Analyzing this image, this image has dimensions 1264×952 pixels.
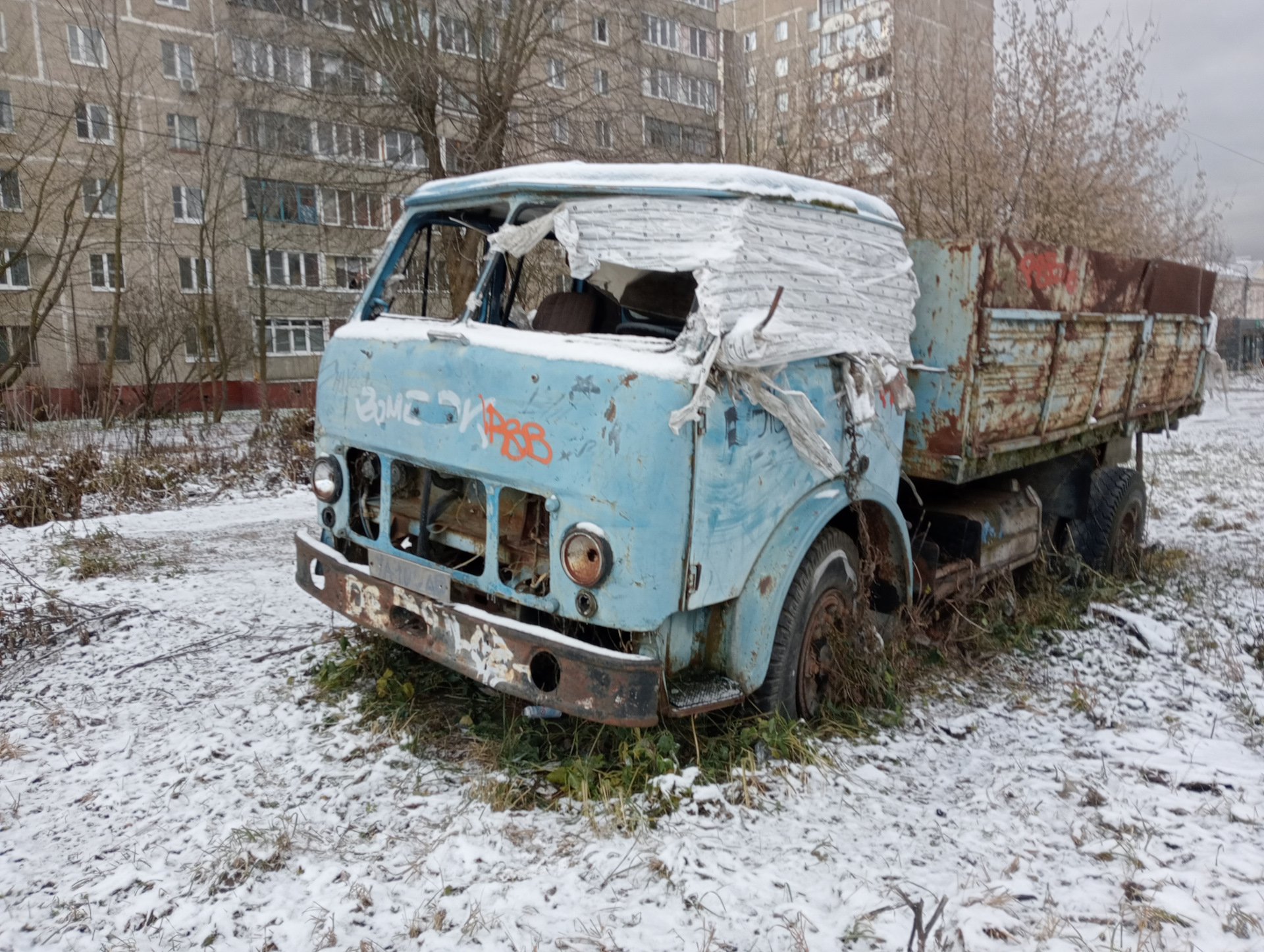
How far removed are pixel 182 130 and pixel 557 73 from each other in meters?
22.0

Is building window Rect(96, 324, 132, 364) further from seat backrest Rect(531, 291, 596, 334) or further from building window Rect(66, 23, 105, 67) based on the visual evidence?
seat backrest Rect(531, 291, 596, 334)

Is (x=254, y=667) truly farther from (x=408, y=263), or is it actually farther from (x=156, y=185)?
(x=156, y=185)

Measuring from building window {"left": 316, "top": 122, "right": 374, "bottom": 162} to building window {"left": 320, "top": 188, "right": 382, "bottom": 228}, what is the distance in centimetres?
62

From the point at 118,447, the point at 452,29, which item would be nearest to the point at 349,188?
the point at 452,29

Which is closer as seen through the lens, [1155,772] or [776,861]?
[776,861]

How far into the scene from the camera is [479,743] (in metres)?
3.61

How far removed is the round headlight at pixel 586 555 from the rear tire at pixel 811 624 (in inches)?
35.0

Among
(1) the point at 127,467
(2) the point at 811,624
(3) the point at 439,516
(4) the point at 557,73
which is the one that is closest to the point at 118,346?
(4) the point at 557,73

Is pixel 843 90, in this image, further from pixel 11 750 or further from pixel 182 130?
pixel 182 130

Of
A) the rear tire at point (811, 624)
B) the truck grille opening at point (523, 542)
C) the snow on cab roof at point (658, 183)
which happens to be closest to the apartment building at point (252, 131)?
the snow on cab roof at point (658, 183)

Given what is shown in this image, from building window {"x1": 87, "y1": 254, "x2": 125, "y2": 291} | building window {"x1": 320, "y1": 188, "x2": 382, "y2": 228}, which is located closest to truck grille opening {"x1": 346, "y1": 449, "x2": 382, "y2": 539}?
building window {"x1": 320, "y1": 188, "x2": 382, "y2": 228}

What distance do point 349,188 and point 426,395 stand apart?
12740 millimetres

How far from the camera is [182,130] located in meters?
30.1

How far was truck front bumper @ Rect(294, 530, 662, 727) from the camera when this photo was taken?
2.98 m
